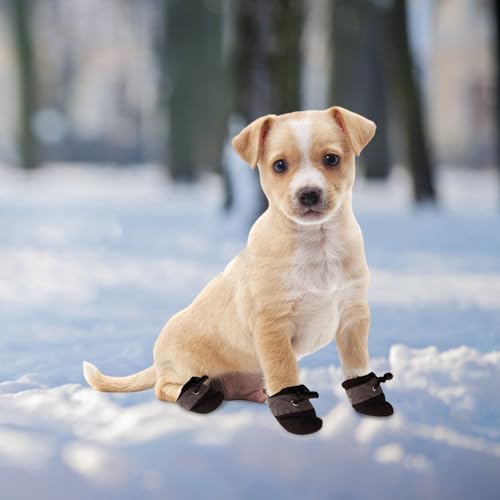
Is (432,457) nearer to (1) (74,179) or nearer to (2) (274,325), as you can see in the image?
(2) (274,325)

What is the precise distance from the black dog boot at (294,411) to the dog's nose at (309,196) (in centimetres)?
51

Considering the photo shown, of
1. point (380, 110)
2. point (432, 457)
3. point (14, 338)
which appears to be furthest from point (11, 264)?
point (380, 110)

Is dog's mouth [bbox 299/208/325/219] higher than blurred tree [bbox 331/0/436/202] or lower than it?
lower

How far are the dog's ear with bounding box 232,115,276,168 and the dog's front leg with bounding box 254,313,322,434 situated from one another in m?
0.45

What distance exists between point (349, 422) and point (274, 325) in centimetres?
36

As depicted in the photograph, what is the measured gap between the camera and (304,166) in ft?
6.57

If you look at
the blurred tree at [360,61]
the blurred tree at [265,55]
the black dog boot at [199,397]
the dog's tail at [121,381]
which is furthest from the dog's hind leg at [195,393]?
the blurred tree at [360,61]

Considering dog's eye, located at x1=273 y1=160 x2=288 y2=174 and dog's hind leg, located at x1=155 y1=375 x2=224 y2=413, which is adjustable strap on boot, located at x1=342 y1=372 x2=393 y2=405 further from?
dog's eye, located at x1=273 y1=160 x2=288 y2=174

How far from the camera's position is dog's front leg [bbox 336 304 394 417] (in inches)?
85.7

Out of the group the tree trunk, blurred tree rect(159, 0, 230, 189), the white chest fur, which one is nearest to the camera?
the white chest fur

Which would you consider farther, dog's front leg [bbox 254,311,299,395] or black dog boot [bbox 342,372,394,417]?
black dog boot [bbox 342,372,394,417]

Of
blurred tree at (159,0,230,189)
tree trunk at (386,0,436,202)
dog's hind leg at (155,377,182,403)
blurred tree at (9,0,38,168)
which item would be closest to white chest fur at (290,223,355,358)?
dog's hind leg at (155,377,182,403)

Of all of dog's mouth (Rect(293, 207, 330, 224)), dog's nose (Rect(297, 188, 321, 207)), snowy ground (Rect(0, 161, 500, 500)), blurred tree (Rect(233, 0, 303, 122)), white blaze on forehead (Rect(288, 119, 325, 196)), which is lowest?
snowy ground (Rect(0, 161, 500, 500))

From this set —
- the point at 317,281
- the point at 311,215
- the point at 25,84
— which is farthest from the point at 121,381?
the point at 25,84
